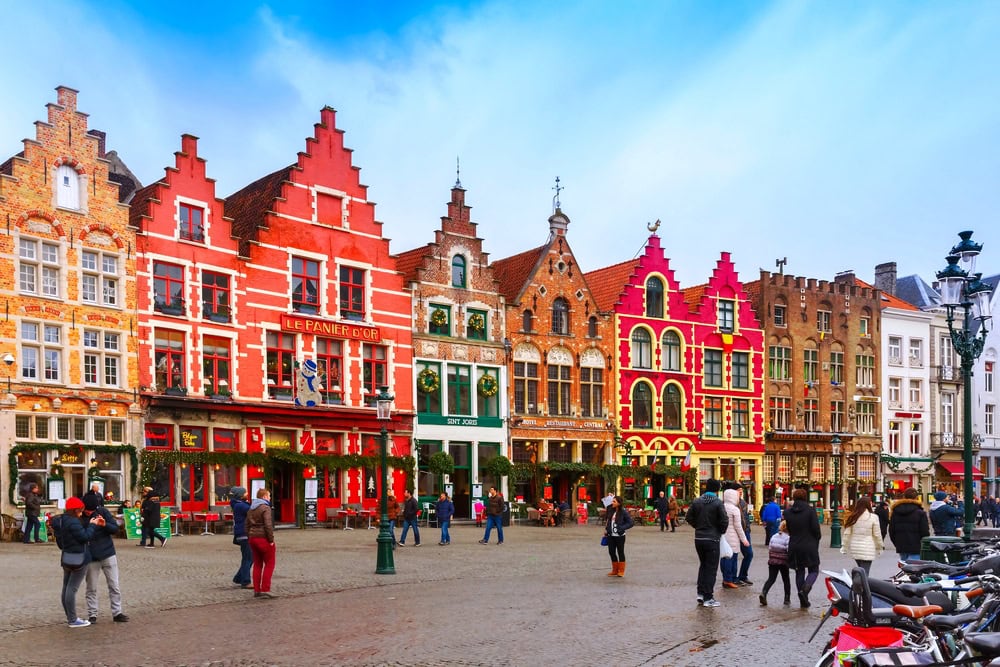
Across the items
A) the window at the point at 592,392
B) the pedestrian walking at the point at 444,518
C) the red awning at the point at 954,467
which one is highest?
the window at the point at 592,392

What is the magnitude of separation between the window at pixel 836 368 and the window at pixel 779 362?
9.66ft

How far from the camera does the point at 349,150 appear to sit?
1592 inches

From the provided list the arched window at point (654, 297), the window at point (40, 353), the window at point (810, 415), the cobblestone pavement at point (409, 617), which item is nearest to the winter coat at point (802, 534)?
the cobblestone pavement at point (409, 617)

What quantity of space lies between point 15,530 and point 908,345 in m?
45.9

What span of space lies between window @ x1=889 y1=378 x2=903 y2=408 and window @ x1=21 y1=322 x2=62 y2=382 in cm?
4237

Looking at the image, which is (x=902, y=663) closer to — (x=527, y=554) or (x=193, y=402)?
(x=527, y=554)

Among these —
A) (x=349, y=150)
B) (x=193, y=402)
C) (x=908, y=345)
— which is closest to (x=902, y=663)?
(x=193, y=402)

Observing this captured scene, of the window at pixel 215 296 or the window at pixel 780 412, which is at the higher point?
the window at pixel 215 296

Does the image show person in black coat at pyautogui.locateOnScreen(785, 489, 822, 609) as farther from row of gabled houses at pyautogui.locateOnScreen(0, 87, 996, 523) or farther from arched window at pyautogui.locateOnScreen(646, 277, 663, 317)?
arched window at pyautogui.locateOnScreen(646, 277, 663, 317)

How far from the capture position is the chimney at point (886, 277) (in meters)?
64.4

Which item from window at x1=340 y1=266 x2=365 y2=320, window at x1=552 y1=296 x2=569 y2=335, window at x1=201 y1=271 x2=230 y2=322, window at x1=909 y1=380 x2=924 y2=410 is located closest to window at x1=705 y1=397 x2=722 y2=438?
window at x1=552 y1=296 x2=569 y2=335

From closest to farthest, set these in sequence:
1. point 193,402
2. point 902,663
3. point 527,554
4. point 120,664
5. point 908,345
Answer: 1. point 902,663
2. point 120,664
3. point 527,554
4. point 193,402
5. point 908,345

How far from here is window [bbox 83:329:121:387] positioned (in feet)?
109

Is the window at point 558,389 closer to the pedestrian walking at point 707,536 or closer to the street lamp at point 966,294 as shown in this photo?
the street lamp at point 966,294
